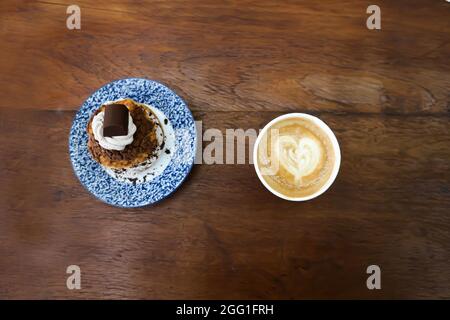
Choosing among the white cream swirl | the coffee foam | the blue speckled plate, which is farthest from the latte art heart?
the white cream swirl

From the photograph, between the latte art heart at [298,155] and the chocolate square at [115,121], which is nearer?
the chocolate square at [115,121]

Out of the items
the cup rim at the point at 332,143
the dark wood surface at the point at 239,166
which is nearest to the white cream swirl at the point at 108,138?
the dark wood surface at the point at 239,166

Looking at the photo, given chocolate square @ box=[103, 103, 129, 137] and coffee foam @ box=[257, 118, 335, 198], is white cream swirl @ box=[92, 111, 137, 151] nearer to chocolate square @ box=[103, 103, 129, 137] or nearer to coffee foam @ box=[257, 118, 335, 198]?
chocolate square @ box=[103, 103, 129, 137]

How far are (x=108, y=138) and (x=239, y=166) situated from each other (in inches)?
16.7

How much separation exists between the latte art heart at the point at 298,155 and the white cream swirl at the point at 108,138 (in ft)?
1.50

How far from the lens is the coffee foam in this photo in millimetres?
1320

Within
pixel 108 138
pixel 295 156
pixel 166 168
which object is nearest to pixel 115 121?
pixel 108 138

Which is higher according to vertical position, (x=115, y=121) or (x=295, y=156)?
(x=115, y=121)

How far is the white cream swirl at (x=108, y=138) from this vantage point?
48.4 inches

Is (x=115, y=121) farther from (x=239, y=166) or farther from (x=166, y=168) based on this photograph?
(x=239, y=166)

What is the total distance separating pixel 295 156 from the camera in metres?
Answer: 1.33

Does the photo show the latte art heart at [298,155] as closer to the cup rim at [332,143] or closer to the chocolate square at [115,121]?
the cup rim at [332,143]

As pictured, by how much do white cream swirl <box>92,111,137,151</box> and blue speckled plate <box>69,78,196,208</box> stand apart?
0.12 m

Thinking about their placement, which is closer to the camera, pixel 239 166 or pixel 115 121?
pixel 115 121
